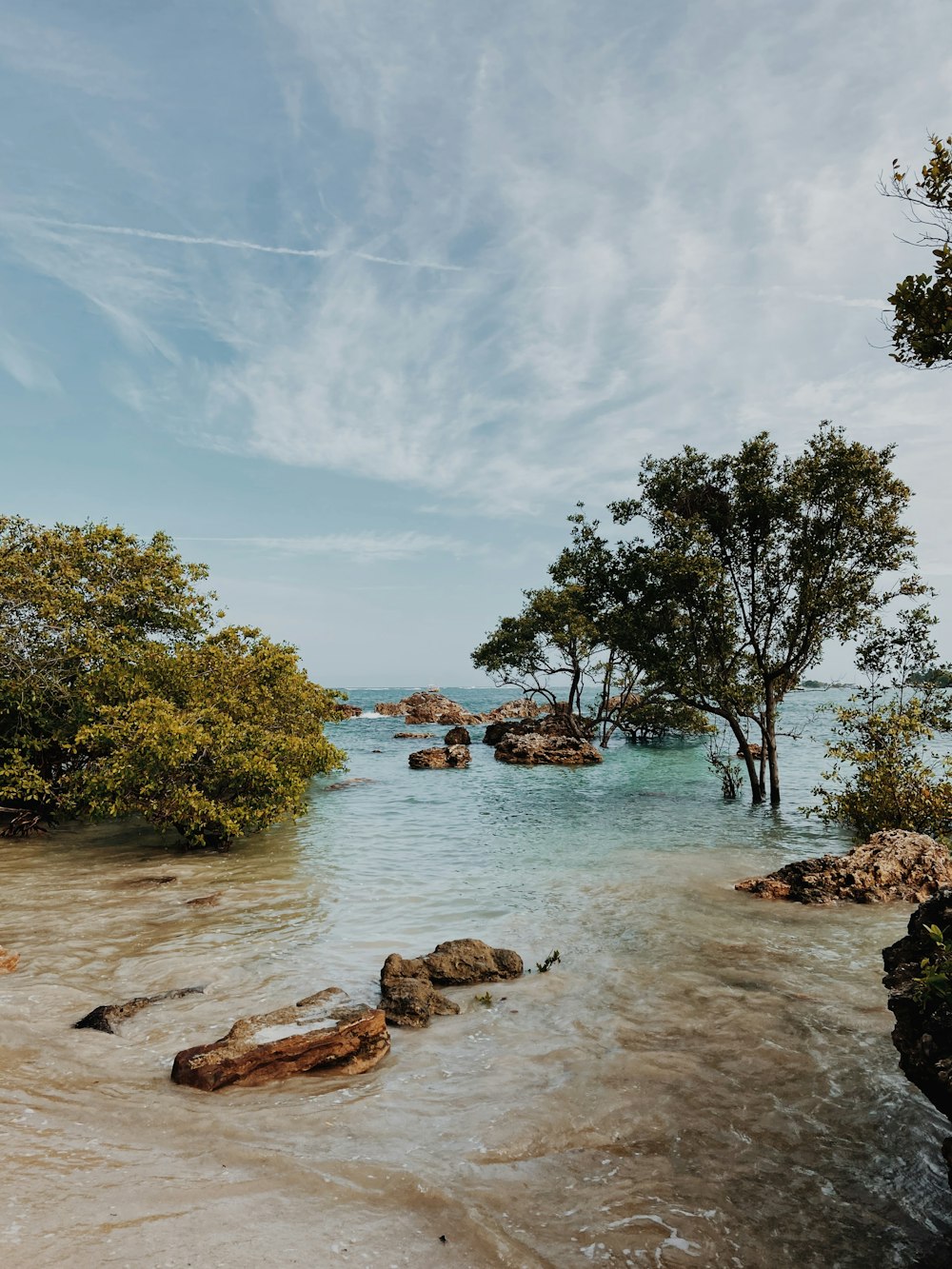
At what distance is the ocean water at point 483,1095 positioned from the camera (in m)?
4.20

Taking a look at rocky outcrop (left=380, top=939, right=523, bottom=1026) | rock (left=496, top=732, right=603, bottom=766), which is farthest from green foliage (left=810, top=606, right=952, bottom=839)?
rock (left=496, top=732, right=603, bottom=766)

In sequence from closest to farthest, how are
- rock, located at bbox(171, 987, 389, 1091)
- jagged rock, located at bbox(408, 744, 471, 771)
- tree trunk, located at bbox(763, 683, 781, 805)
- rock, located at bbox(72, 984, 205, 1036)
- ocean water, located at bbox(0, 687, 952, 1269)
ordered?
1. ocean water, located at bbox(0, 687, 952, 1269)
2. rock, located at bbox(171, 987, 389, 1091)
3. rock, located at bbox(72, 984, 205, 1036)
4. tree trunk, located at bbox(763, 683, 781, 805)
5. jagged rock, located at bbox(408, 744, 471, 771)

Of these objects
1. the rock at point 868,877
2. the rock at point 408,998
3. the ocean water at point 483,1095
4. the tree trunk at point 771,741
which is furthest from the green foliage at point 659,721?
the rock at point 408,998

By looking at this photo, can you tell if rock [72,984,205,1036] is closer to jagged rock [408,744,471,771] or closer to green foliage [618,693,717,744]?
green foliage [618,693,717,744]

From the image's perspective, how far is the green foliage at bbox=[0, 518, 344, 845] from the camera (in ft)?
52.4

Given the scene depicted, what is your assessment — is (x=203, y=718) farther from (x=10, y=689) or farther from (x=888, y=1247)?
(x=888, y=1247)

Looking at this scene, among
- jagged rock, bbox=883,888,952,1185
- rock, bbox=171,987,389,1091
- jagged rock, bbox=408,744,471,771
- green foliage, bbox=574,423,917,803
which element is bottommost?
jagged rock, bbox=408,744,471,771

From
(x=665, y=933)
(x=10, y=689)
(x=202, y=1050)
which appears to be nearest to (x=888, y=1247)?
(x=202, y=1050)

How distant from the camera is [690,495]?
23.9 metres

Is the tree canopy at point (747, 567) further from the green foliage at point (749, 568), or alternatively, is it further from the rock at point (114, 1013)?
the rock at point (114, 1013)

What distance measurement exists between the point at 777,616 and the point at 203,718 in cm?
1872

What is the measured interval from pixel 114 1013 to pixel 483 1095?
14.5ft

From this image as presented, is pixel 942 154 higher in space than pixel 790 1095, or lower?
higher

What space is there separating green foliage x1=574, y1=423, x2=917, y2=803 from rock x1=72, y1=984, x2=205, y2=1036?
19037 mm
